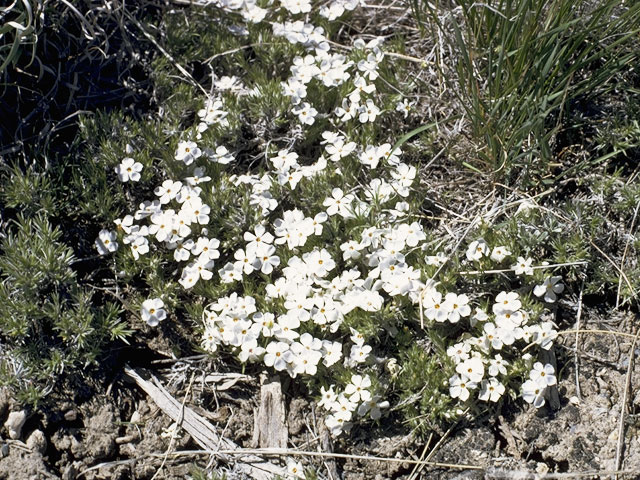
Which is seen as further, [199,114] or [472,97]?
[199,114]

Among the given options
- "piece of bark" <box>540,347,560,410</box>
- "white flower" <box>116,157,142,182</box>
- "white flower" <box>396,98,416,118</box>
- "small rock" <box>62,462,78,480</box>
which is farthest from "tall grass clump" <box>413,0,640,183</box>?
"small rock" <box>62,462,78,480</box>

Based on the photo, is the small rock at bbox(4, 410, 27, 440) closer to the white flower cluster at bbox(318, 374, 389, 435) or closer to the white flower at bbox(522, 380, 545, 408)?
the white flower cluster at bbox(318, 374, 389, 435)

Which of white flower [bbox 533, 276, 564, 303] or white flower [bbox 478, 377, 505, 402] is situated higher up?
white flower [bbox 533, 276, 564, 303]

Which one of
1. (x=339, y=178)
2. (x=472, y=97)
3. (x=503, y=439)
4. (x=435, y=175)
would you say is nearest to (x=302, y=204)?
(x=339, y=178)

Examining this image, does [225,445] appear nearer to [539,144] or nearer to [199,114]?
[199,114]

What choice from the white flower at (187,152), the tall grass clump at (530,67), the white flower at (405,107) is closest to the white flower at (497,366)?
the tall grass clump at (530,67)

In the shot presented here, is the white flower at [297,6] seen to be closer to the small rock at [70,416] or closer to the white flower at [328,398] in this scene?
the white flower at [328,398]
